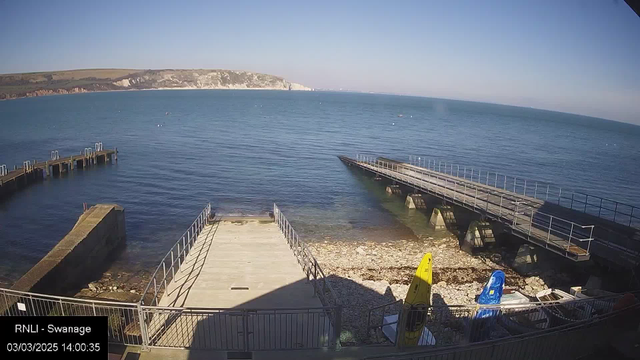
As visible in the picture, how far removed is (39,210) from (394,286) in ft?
89.8

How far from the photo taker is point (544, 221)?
22.5 metres

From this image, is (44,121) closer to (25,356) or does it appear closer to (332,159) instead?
(332,159)

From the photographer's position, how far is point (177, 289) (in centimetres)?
1259

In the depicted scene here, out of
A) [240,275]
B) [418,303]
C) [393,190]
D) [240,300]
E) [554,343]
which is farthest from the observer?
[393,190]

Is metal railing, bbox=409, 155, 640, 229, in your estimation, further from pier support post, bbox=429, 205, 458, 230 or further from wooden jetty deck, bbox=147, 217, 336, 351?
wooden jetty deck, bbox=147, 217, 336, 351

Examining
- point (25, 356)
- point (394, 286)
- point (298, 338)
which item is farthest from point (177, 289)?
point (394, 286)

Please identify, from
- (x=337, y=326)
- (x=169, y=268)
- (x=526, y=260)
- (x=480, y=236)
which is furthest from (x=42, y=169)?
(x=526, y=260)

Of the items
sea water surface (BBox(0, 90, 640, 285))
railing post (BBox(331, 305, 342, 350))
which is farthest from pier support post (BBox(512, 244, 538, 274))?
railing post (BBox(331, 305, 342, 350))

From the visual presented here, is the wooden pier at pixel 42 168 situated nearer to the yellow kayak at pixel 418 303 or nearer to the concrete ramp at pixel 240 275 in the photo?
the concrete ramp at pixel 240 275

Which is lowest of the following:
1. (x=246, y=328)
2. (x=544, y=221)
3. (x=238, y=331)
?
(x=238, y=331)

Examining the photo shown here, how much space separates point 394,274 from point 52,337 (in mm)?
16187

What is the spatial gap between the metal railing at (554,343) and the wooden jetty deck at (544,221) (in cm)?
861

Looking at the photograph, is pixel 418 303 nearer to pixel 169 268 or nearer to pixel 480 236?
pixel 169 268

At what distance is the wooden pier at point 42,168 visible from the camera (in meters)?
34.7
